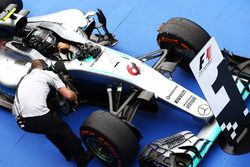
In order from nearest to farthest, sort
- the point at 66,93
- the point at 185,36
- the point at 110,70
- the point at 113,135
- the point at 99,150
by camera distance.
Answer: the point at 113,135
the point at 66,93
the point at 99,150
the point at 110,70
the point at 185,36

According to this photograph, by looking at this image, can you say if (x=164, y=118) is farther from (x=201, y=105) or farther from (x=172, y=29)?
(x=172, y=29)

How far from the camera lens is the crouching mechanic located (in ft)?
13.6

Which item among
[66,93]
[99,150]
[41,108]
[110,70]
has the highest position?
[110,70]

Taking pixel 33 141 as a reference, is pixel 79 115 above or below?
above

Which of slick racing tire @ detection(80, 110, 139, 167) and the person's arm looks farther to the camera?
the person's arm

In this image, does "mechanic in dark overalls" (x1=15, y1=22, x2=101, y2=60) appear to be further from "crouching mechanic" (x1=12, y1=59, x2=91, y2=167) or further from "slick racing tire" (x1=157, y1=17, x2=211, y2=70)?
"slick racing tire" (x1=157, y1=17, x2=211, y2=70)

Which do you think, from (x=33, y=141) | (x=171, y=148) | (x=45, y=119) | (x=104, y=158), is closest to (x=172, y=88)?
(x=171, y=148)

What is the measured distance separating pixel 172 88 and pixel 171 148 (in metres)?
0.72

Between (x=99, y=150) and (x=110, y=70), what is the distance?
2.87 ft

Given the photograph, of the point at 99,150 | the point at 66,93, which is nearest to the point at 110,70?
the point at 66,93

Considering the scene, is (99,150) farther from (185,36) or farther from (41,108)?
(185,36)

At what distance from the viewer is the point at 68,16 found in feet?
Result: 18.7

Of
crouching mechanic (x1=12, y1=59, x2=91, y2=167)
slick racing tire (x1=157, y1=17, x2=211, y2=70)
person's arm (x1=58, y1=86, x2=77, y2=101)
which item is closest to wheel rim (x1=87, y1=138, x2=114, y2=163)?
crouching mechanic (x1=12, y1=59, x2=91, y2=167)

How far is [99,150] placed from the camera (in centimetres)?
449
